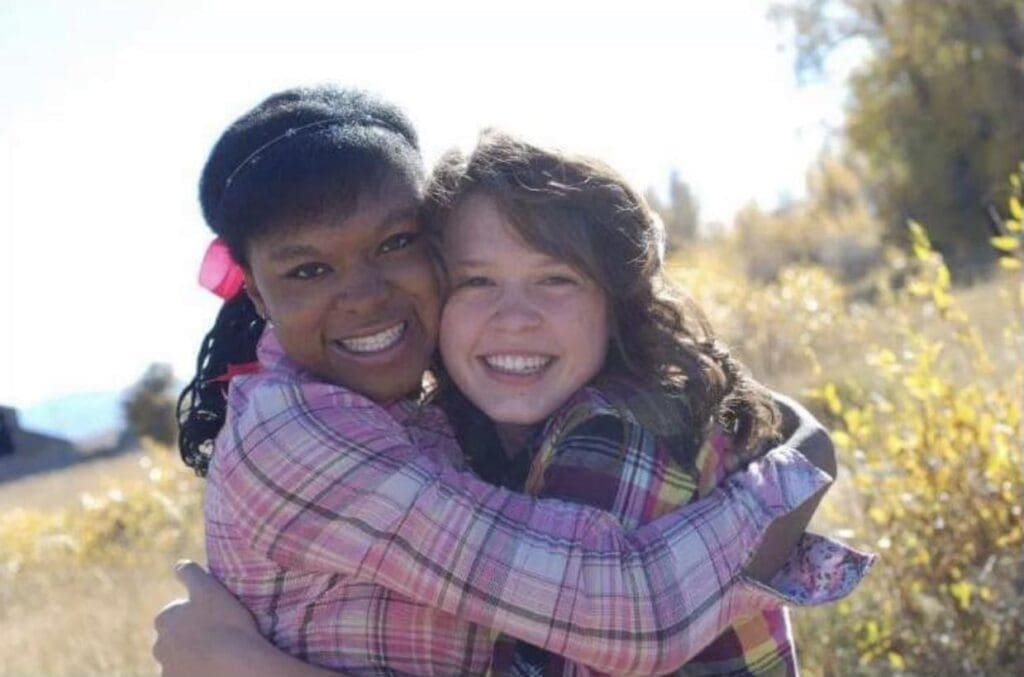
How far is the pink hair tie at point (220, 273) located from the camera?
2.60 metres

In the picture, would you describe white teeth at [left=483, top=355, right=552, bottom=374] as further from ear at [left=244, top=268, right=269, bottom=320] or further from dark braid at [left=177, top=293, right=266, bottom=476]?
dark braid at [left=177, top=293, right=266, bottom=476]

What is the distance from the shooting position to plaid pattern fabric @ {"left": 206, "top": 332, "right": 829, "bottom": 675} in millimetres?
2070

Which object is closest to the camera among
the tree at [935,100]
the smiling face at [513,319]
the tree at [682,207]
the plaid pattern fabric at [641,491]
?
the plaid pattern fabric at [641,491]

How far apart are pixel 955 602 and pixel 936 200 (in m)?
21.3

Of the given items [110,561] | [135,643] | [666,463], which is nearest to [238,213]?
[666,463]

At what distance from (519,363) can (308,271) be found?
0.38 meters

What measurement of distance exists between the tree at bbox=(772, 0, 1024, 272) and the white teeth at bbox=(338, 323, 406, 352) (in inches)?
797

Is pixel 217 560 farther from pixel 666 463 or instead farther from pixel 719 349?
pixel 719 349

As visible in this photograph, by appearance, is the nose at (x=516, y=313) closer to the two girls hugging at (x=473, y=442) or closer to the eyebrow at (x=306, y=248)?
the two girls hugging at (x=473, y=442)

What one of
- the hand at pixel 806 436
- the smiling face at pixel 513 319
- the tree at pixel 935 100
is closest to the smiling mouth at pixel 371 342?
the smiling face at pixel 513 319

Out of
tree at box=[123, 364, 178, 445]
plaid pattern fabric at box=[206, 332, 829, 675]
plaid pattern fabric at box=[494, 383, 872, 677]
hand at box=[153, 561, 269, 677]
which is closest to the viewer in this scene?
plaid pattern fabric at box=[206, 332, 829, 675]

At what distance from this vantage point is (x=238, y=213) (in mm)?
2420

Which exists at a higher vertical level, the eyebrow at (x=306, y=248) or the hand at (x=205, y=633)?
the eyebrow at (x=306, y=248)

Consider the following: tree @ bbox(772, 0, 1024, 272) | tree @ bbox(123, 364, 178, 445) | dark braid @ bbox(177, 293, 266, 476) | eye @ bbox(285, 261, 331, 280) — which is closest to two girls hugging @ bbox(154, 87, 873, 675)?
eye @ bbox(285, 261, 331, 280)
